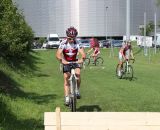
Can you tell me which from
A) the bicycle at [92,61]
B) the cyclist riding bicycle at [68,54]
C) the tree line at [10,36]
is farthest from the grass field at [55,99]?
the bicycle at [92,61]

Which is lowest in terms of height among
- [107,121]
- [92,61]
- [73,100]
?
[92,61]

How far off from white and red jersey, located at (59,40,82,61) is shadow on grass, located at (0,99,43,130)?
6.21 feet

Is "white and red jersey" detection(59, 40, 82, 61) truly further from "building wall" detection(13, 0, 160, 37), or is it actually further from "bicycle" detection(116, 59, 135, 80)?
"building wall" detection(13, 0, 160, 37)

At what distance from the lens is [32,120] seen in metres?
11.2

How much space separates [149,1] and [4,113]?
141 m

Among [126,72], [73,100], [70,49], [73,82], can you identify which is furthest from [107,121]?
[126,72]

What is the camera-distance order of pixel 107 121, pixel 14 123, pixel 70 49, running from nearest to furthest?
pixel 107 121
pixel 14 123
pixel 70 49

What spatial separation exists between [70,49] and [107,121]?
5.39 metres

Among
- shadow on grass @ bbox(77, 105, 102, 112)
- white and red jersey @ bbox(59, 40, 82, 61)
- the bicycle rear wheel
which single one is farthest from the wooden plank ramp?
the bicycle rear wheel

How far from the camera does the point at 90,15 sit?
143m

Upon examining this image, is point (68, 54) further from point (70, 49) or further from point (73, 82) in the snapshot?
point (73, 82)

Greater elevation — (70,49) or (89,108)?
(70,49)

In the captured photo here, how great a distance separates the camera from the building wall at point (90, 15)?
468 feet

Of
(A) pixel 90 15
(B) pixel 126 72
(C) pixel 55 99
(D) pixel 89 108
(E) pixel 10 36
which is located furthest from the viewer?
(A) pixel 90 15
